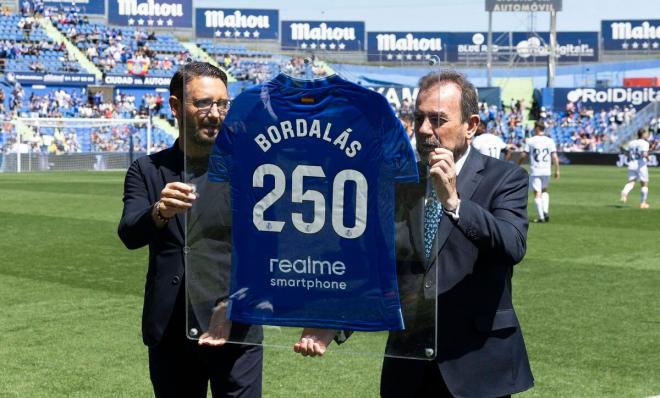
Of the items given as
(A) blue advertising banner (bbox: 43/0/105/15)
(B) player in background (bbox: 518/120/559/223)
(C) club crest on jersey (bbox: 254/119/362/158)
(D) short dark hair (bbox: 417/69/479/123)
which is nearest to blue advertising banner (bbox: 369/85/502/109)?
(D) short dark hair (bbox: 417/69/479/123)

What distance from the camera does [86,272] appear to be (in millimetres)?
13125

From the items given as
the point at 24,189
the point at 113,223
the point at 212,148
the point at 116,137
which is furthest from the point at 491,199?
the point at 116,137

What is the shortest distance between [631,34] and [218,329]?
84910 millimetres

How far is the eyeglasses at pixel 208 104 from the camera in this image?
10.9ft

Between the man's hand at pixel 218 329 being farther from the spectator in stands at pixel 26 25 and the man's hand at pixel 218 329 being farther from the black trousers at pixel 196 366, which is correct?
the spectator in stands at pixel 26 25

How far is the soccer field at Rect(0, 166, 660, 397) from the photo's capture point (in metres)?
7.61

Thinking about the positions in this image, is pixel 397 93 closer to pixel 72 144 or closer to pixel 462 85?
pixel 462 85

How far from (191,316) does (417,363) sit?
815 mm

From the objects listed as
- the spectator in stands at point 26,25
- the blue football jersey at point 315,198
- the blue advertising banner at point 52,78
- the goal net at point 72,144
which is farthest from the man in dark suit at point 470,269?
the spectator in stands at point 26,25

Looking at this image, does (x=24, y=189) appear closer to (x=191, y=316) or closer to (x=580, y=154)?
(x=191, y=316)

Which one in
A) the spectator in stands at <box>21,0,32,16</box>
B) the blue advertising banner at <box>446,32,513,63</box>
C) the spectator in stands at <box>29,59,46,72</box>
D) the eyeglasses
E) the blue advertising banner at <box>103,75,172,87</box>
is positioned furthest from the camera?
the blue advertising banner at <box>446,32,513,63</box>

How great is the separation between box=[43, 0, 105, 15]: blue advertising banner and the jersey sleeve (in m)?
65.4

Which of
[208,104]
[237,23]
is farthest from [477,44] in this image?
[208,104]

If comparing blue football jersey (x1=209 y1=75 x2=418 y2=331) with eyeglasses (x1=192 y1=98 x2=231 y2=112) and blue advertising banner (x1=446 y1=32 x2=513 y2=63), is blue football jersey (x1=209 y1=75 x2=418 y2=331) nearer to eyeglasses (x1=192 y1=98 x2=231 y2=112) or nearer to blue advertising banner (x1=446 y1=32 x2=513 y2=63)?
eyeglasses (x1=192 y1=98 x2=231 y2=112)
